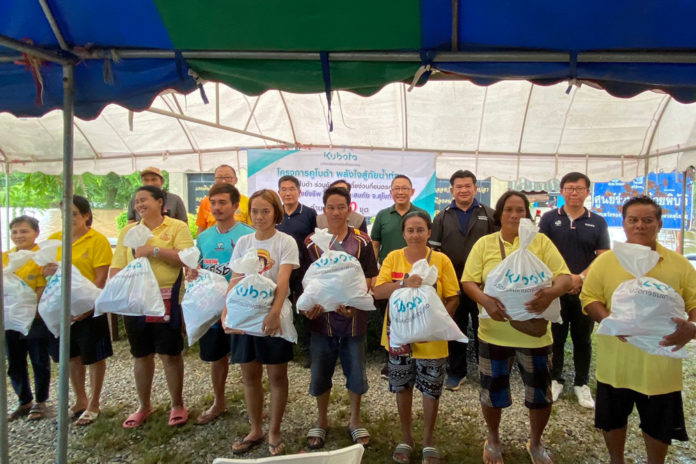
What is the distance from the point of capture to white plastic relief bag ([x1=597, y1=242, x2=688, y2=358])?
1755 millimetres

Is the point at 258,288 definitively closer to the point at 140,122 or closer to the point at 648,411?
the point at 648,411

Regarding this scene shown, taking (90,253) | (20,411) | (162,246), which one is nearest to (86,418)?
(20,411)

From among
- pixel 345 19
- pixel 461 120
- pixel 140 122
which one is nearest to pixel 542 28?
pixel 345 19

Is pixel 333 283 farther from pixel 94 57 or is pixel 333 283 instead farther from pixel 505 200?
pixel 94 57

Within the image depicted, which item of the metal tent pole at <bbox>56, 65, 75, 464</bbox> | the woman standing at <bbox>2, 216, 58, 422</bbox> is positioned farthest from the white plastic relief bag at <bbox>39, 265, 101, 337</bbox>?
the metal tent pole at <bbox>56, 65, 75, 464</bbox>

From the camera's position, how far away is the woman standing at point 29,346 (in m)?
2.93

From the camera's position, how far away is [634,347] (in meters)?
1.95

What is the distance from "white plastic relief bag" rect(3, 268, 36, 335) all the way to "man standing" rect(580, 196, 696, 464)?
381cm

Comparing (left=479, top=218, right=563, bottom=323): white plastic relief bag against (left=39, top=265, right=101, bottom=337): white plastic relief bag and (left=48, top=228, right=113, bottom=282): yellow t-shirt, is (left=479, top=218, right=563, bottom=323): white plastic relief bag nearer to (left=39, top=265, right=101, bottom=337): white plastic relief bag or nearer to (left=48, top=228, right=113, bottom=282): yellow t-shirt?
(left=39, top=265, right=101, bottom=337): white plastic relief bag

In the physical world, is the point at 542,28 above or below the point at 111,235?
above

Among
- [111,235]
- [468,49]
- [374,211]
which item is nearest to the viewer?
[468,49]

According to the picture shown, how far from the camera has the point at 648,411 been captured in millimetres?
1991

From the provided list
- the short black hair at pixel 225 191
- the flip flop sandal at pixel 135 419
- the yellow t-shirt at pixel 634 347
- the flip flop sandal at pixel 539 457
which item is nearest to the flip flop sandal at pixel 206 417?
the flip flop sandal at pixel 135 419

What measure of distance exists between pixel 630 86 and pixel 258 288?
7.83ft
